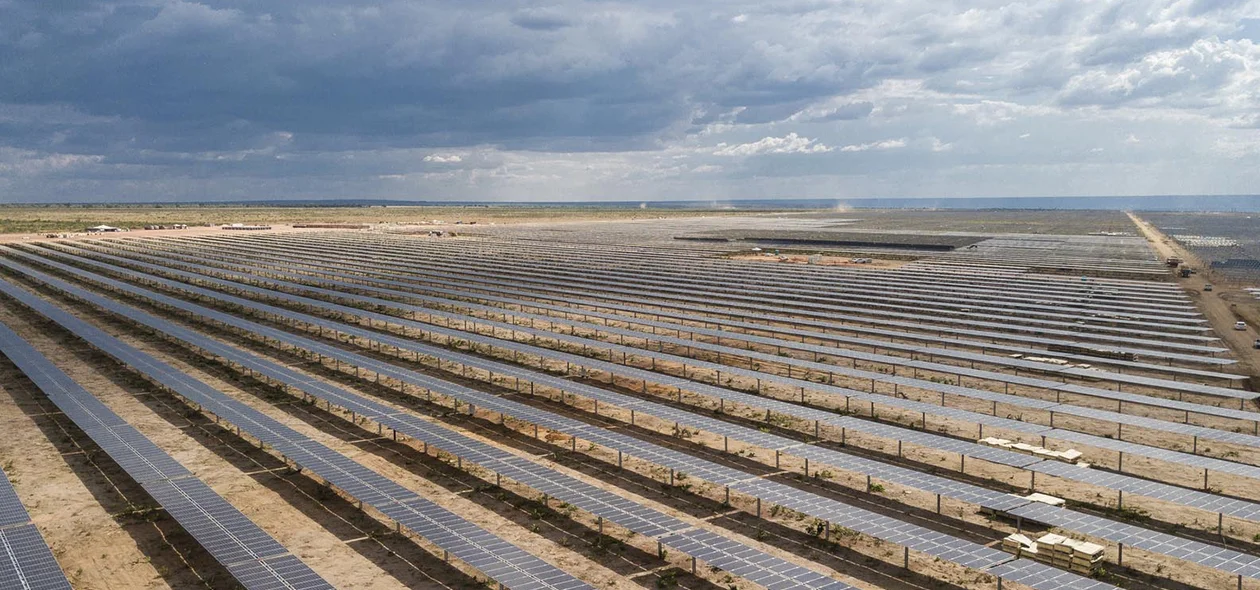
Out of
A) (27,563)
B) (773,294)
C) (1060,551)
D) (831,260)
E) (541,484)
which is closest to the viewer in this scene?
(27,563)

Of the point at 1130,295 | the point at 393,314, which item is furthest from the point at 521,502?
the point at 1130,295

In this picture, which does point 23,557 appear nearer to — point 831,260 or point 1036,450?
point 1036,450

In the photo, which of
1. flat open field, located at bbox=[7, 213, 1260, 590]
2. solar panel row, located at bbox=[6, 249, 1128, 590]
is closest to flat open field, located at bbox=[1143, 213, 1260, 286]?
flat open field, located at bbox=[7, 213, 1260, 590]

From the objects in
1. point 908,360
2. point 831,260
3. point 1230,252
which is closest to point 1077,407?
point 908,360

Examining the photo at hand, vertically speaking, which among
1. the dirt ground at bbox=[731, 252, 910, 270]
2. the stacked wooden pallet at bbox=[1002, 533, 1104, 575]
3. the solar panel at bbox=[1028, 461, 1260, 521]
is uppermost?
the dirt ground at bbox=[731, 252, 910, 270]

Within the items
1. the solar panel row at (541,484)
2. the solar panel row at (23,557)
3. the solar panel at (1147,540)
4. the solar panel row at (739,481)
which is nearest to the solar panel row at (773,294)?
the solar panel row at (739,481)

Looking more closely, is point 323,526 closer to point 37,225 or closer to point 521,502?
point 521,502

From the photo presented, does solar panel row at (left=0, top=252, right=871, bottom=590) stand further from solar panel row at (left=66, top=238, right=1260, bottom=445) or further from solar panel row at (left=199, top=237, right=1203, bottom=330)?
solar panel row at (left=199, top=237, right=1203, bottom=330)

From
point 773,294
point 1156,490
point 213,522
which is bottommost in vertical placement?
point 213,522
